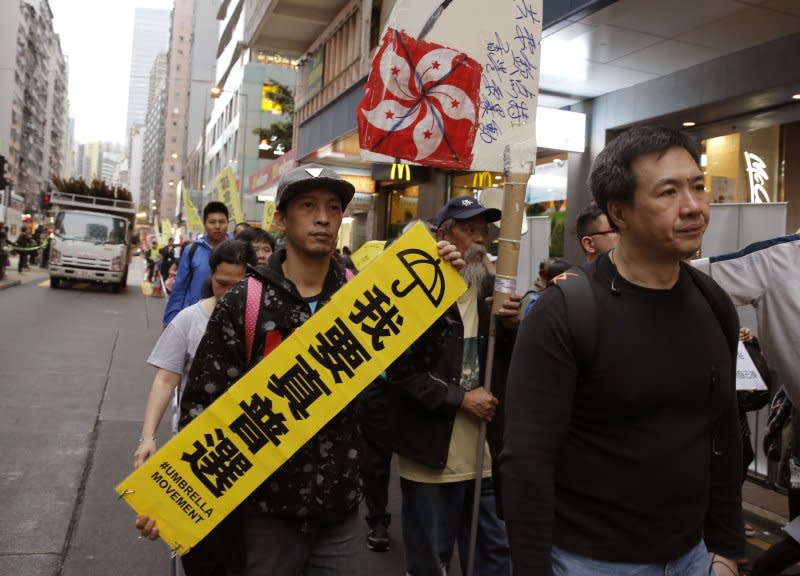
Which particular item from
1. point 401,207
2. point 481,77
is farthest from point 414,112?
point 401,207

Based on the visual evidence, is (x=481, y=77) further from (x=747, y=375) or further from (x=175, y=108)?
(x=175, y=108)

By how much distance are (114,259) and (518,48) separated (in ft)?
75.0

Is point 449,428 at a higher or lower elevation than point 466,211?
lower

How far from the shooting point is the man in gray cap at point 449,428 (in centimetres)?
316

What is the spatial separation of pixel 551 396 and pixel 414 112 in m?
1.86

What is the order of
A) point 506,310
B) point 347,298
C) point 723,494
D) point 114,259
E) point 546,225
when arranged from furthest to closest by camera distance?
point 114,259, point 546,225, point 506,310, point 347,298, point 723,494

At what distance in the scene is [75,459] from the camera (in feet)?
20.4

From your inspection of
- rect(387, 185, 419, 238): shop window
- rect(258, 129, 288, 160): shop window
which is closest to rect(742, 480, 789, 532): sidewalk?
rect(387, 185, 419, 238): shop window

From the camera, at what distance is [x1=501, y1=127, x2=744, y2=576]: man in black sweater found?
6.09 feet

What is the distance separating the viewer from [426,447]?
127 inches

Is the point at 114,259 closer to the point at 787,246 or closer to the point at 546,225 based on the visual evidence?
the point at 546,225

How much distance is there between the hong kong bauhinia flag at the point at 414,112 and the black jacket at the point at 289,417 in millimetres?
1123

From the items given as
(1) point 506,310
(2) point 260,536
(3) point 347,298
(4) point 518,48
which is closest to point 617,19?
(4) point 518,48

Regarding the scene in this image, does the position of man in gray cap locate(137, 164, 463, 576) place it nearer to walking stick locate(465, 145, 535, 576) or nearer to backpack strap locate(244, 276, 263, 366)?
backpack strap locate(244, 276, 263, 366)
